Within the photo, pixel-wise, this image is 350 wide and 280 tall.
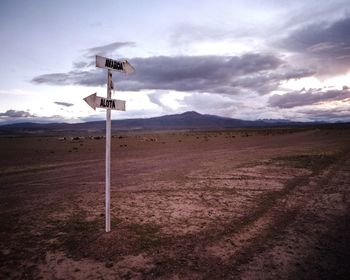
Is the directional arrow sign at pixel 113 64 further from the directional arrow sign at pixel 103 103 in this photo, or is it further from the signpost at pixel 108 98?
the directional arrow sign at pixel 103 103

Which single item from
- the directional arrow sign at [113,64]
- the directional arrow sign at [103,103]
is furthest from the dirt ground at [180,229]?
the directional arrow sign at [113,64]

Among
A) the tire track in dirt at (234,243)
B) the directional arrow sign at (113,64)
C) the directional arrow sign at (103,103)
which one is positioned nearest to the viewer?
the tire track in dirt at (234,243)

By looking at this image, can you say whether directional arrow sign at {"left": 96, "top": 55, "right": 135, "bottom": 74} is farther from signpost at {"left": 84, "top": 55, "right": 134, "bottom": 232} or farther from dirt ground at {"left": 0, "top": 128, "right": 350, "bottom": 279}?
dirt ground at {"left": 0, "top": 128, "right": 350, "bottom": 279}

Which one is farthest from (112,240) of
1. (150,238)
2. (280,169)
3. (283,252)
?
(280,169)

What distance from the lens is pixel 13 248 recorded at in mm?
5223

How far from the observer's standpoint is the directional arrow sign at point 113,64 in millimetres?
5293

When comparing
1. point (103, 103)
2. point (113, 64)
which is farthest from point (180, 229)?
point (113, 64)

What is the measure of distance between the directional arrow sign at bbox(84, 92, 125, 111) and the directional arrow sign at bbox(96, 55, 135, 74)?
602mm

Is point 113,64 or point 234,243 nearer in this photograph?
point 234,243

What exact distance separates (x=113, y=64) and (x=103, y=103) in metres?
0.82

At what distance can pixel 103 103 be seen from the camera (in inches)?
211

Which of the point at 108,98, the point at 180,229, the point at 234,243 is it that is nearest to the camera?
the point at 234,243

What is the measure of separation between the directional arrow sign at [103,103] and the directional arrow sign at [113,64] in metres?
0.60

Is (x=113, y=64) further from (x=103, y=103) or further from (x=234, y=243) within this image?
(x=234, y=243)
